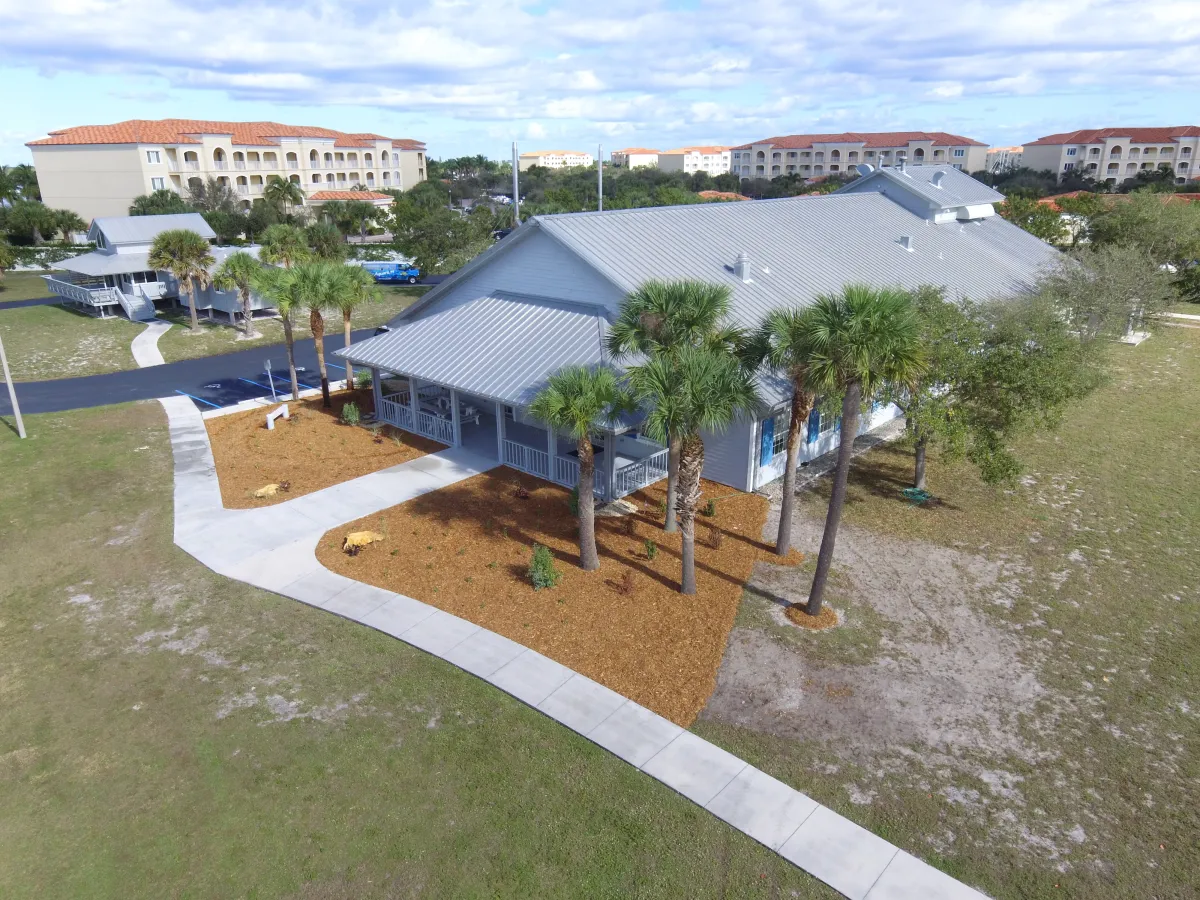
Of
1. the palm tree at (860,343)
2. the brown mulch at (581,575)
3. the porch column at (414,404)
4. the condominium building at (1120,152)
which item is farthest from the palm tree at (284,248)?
the condominium building at (1120,152)

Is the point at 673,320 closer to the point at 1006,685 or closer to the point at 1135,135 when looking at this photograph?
the point at 1006,685

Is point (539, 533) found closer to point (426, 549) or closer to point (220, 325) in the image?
point (426, 549)

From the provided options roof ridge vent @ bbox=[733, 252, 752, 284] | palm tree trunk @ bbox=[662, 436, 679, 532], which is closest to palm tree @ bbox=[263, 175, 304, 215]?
roof ridge vent @ bbox=[733, 252, 752, 284]

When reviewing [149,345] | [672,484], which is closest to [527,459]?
[672,484]

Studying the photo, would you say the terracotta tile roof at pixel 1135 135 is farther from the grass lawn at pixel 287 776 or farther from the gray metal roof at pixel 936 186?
the grass lawn at pixel 287 776

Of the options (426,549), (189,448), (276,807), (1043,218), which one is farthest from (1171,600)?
(1043,218)

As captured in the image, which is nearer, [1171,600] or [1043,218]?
[1171,600]
